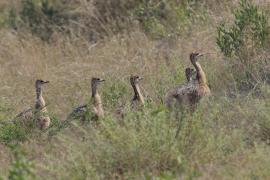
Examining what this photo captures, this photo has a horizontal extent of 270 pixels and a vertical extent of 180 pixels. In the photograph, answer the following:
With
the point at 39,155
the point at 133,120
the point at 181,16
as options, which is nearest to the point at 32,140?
the point at 39,155

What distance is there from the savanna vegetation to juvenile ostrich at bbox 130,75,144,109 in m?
0.19

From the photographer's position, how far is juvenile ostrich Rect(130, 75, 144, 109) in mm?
13245

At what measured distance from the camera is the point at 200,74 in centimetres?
1348

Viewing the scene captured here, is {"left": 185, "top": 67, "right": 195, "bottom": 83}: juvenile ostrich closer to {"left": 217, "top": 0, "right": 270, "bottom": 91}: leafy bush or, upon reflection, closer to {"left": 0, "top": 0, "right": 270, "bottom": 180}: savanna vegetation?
{"left": 0, "top": 0, "right": 270, "bottom": 180}: savanna vegetation

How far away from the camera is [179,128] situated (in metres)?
10.2

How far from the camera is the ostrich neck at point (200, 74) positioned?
13.2 meters

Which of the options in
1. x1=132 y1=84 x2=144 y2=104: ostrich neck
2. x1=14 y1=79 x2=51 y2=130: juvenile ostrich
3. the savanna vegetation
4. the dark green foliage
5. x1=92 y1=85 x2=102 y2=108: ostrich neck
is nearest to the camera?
the savanna vegetation

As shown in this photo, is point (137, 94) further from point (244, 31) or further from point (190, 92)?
point (244, 31)

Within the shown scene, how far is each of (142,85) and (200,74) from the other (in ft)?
5.53

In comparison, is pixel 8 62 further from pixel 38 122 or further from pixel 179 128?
pixel 179 128

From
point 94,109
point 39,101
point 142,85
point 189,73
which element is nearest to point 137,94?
point 189,73

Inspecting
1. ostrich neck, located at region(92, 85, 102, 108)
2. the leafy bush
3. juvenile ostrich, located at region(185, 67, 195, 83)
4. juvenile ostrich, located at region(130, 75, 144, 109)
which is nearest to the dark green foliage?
the leafy bush

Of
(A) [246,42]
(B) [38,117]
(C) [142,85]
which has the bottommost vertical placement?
(B) [38,117]

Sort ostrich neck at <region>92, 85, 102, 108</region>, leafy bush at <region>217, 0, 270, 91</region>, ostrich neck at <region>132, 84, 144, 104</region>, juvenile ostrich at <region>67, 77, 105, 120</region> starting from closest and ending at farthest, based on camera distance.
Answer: juvenile ostrich at <region>67, 77, 105, 120</region> < ostrich neck at <region>92, 85, 102, 108</region> < ostrich neck at <region>132, 84, 144, 104</region> < leafy bush at <region>217, 0, 270, 91</region>
